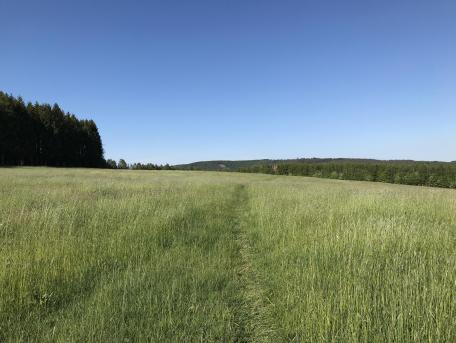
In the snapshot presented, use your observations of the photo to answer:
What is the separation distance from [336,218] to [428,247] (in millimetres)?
3218

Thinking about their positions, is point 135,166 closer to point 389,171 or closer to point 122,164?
point 122,164

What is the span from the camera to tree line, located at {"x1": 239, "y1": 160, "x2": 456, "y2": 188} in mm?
75206

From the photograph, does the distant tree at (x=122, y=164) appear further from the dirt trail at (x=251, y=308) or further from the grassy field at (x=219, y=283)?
the dirt trail at (x=251, y=308)

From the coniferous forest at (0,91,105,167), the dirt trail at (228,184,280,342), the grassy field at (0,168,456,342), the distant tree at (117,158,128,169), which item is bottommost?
the dirt trail at (228,184,280,342)

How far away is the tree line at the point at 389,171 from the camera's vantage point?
7521 centimetres

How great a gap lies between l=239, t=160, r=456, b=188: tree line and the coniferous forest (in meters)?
56.9

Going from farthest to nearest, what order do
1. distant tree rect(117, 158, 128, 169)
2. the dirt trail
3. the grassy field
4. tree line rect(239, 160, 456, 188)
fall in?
distant tree rect(117, 158, 128, 169) → tree line rect(239, 160, 456, 188) → the dirt trail → the grassy field

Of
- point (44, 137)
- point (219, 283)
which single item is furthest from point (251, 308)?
point (44, 137)

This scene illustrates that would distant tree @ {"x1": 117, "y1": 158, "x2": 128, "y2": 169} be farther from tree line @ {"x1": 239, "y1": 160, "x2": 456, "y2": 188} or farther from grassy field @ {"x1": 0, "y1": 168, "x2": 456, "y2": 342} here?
grassy field @ {"x1": 0, "y1": 168, "x2": 456, "y2": 342}

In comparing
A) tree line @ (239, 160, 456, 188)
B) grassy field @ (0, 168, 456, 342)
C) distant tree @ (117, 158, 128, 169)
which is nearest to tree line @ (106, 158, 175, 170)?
distant tree @ (117, 158, 128, 169)

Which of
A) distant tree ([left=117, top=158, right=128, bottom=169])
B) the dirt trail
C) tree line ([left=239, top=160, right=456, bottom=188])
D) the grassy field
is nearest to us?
the grassy field

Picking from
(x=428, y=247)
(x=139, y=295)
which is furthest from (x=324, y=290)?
(x=428, y=247)

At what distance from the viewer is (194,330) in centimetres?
369

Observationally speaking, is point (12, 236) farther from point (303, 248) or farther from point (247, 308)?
point (303, 248)
